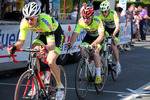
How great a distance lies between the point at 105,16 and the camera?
9.22 meters

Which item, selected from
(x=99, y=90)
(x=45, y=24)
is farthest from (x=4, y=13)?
(x=45, y=24)

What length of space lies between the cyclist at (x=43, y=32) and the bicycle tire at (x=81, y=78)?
2.05 ft

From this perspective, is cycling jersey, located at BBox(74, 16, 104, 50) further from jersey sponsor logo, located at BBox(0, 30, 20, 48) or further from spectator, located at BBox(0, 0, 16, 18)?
spectator, located at BBox(0, 0, 16, 18)

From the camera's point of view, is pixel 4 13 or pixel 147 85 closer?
pixel 147 85

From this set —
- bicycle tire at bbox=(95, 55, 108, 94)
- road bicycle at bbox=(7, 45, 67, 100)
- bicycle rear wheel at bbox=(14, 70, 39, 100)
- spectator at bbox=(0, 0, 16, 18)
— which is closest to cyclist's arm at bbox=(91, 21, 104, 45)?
bicycle tire at bbox=(95, 55, 108, 94)

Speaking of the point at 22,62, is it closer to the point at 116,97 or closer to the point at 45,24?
the point at 116,97

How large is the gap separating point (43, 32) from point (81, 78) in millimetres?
1461

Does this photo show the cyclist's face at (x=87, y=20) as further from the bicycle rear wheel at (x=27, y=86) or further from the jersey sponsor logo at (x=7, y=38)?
the jersey sponsor logo at (x=7, y=38)

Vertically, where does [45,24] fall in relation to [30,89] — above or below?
above

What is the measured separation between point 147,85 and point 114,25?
204 centimetres

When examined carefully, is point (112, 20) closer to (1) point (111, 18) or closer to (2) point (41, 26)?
(1) point (111, 18)

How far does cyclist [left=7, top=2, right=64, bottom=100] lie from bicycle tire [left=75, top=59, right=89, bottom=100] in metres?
0.62

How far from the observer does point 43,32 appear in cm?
583

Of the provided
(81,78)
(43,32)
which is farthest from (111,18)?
(43,32)
